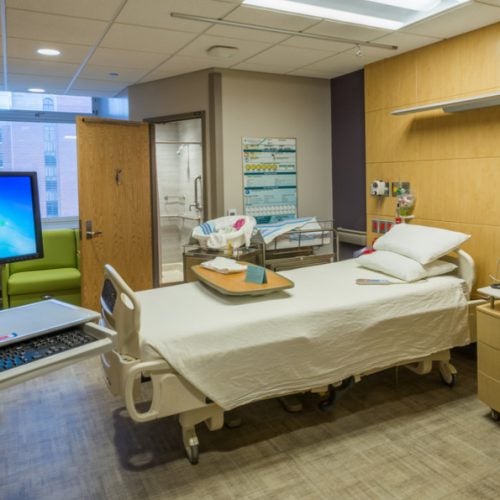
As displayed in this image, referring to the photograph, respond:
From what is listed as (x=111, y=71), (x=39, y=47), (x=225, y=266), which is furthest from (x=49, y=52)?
(x=225, y=266)

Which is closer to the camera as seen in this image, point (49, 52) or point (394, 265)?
point (394, 265)

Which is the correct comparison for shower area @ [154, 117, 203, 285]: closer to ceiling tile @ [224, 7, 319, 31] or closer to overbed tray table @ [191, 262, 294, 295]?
ceiling tile @ [224, 7, 319, 31]

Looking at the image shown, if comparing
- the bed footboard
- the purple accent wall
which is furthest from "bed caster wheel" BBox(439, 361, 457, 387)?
the purple accent wall

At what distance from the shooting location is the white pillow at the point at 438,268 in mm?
3240

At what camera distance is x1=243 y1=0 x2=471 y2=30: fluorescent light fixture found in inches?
116

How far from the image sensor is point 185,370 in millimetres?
2271

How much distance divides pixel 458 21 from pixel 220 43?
5.42 feet

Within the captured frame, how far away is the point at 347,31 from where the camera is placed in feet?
11.3

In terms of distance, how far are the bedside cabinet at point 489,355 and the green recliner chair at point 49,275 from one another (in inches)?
143

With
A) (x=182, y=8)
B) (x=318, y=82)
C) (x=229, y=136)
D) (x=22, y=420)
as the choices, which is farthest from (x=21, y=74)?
(x=22, y=420)

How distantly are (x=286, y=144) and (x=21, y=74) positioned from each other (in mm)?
2642

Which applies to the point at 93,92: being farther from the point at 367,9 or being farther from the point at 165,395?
the point at 165,395

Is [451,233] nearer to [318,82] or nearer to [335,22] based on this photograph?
[335,22]

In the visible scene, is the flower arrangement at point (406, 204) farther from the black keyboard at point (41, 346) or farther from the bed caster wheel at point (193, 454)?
the black keyboard at point (41, 346)
